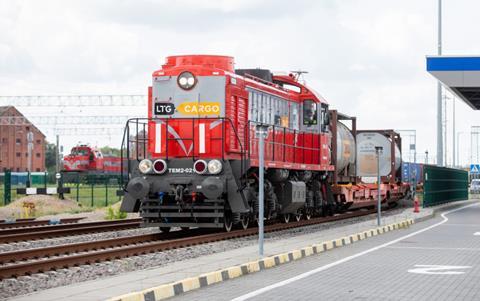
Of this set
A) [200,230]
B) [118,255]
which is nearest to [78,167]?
[200,230]

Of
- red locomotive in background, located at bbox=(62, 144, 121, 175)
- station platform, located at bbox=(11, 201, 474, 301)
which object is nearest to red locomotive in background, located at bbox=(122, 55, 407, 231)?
station platform, located at bbox=(11, 201, 474, 301)

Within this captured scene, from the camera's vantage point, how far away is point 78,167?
8181cm

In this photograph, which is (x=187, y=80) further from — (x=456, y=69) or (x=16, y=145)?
(x=16, y=145)

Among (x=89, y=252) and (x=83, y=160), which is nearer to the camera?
(x=89, y=252)

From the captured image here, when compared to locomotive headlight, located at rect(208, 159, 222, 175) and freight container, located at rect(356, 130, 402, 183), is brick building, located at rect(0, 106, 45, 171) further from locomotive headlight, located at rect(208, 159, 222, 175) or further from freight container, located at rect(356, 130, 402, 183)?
locomotive headlight, located at rect(208, 159, 222, 175)

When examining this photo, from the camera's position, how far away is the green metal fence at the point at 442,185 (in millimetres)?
40062

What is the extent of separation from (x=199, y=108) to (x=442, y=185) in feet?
93.0

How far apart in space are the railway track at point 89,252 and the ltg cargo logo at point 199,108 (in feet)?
10.4

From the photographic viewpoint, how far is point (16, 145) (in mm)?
117062

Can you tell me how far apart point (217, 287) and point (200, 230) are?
11320mm

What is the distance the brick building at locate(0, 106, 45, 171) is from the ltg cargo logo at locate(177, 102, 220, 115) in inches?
3673

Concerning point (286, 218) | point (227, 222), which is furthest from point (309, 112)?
point (227, 222)

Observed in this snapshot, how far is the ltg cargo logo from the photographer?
21172 mm

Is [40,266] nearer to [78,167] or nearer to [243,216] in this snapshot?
[243,216]
